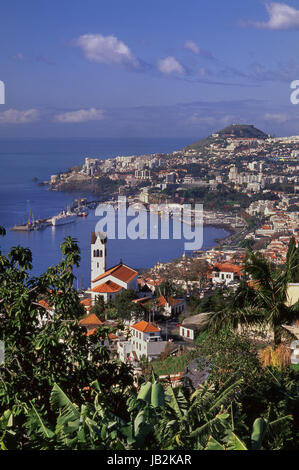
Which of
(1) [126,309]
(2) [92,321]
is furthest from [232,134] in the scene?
(2) [92,321]

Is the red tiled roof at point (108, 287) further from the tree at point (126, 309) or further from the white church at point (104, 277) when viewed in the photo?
the tree at point (126, 309)

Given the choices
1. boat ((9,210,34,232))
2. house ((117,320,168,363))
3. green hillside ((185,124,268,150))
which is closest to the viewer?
house ((117,320,168,363))

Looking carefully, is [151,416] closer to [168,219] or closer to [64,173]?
[168,219]

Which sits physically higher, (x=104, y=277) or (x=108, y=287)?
Answer: (x=104, y=277)

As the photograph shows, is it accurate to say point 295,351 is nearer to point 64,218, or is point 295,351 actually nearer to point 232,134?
point 64,218

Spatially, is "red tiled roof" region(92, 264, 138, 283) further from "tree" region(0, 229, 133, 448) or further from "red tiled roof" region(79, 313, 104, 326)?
"tree" region(0, 229, 133, 448)

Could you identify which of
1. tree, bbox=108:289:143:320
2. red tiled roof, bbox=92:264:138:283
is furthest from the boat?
tree, bbox=108:289:143:320
